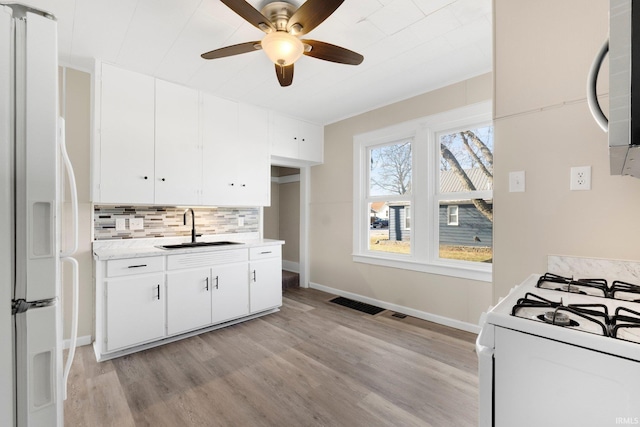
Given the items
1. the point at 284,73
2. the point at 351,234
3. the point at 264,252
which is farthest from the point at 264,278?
the point at 284,73

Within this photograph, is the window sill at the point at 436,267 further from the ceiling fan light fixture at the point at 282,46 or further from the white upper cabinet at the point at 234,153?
the ceiling fan light fixture at the point at 282,46

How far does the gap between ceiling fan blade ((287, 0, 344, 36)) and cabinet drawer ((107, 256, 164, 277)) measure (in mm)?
2223

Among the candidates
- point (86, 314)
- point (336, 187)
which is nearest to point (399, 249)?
point (336, 187)

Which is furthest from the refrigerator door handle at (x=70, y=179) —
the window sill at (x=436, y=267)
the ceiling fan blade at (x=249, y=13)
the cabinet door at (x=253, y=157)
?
the window sill at (x=436, y=267)

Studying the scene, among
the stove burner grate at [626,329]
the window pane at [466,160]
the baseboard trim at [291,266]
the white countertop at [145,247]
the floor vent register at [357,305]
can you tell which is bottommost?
the floor vent register at [357,305]

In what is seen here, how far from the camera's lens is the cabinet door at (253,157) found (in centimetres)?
355

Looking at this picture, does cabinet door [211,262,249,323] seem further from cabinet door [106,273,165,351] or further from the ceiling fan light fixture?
→ the ceiling fan light fixture

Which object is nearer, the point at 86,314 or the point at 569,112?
the point at 569,112

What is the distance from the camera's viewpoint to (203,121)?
3.22 meters

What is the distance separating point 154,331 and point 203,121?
218 centimetres

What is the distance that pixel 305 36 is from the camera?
2.25 m

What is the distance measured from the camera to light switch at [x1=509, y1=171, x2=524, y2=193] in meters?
1.52

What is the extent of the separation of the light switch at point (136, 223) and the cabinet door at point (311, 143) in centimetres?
A: 217

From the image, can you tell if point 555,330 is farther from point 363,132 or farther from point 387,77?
point 363,132
